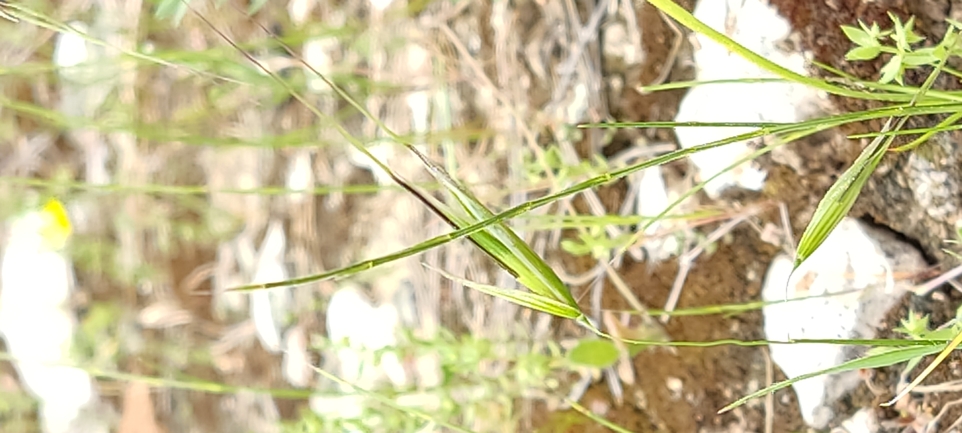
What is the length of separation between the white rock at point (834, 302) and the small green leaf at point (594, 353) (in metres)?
0.12

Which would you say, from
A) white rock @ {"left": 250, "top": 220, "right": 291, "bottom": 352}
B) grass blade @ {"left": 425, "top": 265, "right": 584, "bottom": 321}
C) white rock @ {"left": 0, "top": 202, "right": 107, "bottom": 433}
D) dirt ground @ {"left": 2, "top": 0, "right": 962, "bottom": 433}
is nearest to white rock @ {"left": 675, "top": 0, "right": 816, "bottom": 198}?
dirt ground @ {"left": 2, "top": 0, "right": 962, "bottom": 433}

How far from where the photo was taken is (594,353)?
604mm

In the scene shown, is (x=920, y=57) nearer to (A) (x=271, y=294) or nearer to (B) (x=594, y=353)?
(B) (x=594, y=353)

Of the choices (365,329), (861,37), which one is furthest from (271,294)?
(861,37)

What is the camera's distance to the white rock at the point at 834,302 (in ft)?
1.59

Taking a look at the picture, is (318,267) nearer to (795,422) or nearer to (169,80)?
(169,80)

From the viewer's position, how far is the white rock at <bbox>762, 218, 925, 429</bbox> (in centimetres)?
48

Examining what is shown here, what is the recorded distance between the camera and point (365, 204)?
2.72ft

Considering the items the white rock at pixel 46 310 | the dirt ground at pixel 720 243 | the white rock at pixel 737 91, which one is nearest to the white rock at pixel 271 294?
the dirt ground at pixel 720 243

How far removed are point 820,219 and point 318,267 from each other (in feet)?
2.11

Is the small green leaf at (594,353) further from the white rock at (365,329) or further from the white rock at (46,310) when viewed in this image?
the white rock at (46,310)

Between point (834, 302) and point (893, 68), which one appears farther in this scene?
point (834, 302)

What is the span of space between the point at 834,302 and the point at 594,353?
0.58 ft

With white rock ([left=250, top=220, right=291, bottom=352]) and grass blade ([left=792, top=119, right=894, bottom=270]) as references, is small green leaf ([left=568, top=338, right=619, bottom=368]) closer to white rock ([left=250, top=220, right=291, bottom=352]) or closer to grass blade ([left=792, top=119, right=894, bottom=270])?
grass blade ([left=792, top=119, right=894, bottom=270])
